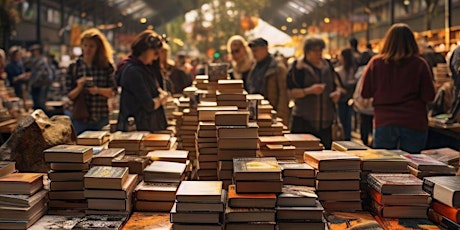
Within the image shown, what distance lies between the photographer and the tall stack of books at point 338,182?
2650mm

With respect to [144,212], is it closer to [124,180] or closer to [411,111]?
[124,180]

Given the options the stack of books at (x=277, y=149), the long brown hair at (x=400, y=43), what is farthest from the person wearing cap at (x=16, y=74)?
the stack of books at (x=277, y=149)

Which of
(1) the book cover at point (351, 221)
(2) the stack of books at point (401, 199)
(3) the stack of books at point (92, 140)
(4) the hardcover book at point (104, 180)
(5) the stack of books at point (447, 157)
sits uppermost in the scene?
(3) the stack of books at point (92, 140)

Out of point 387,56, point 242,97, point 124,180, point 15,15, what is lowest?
point 124,180

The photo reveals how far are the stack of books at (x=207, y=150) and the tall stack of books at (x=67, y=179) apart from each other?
2.03 feet

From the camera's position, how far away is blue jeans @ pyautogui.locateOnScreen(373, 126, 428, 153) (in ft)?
14.2

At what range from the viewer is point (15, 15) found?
13.2 meters

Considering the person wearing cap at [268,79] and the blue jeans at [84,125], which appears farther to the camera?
the person wearing cap at [268,79]

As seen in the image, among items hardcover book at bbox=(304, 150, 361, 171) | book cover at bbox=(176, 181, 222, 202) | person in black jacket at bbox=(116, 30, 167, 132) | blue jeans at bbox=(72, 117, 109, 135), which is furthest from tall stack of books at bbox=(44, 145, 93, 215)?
blue jeans at bbox=(72, 117, 109, 135)

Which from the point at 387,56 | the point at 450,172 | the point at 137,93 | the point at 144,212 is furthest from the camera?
the point at 137,93

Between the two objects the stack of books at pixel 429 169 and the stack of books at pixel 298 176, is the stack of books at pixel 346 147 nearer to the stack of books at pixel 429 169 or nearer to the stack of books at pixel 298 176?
the stack of books at pixel 429 169

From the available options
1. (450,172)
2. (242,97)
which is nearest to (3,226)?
(242,97)

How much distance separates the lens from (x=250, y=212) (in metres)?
2.26

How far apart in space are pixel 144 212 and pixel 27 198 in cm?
51
